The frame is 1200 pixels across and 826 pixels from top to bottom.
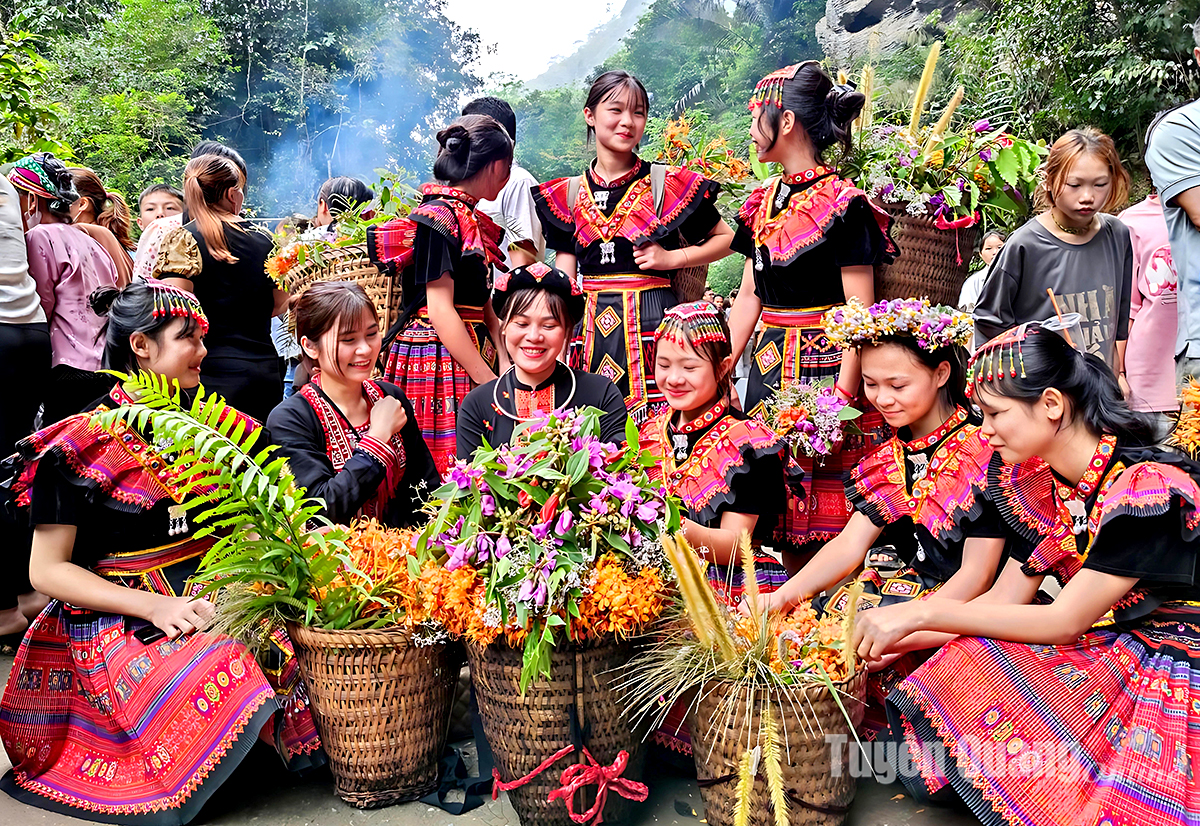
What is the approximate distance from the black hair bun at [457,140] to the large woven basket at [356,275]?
0.57m

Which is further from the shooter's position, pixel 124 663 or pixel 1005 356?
pixel 124 663

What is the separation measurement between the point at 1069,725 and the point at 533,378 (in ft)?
6.56

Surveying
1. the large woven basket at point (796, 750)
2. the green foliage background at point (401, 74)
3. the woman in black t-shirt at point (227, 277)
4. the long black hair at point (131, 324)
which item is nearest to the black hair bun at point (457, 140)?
the woman in black t-shirt at point (227, 277)

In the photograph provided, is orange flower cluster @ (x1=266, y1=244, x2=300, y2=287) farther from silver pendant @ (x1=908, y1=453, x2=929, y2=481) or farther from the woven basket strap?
the woven basket strap

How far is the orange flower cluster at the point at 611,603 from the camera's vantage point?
2.56 meters

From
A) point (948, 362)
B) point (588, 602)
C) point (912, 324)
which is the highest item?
point (912, 324)

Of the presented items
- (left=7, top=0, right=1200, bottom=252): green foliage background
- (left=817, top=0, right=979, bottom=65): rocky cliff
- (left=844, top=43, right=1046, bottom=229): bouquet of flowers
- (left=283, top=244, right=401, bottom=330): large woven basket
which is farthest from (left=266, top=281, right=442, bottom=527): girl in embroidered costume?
(left=817, top=0, right=979, bottom=65): rocky cliff

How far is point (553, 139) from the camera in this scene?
35906mm

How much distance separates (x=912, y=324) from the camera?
10.3ft

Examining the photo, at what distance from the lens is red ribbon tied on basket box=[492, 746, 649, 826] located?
2631 mm

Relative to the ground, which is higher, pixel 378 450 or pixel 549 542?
pixel 378 450

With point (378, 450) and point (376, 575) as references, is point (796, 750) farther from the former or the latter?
point (378, 450)

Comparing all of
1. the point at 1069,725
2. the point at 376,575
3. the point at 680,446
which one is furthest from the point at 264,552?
the point at 1069,725

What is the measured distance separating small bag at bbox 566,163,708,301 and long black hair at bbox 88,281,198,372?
5.82 ft
